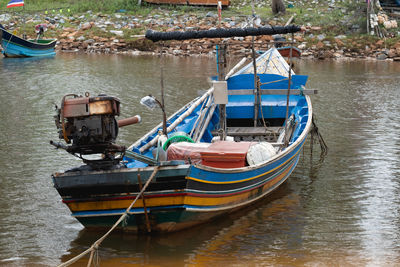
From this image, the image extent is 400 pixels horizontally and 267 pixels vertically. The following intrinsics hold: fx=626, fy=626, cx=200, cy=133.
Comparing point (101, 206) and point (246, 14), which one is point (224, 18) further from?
point (101, 206)

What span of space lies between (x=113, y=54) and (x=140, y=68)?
6.93 m

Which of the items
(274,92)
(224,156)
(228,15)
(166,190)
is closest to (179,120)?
(274,92)

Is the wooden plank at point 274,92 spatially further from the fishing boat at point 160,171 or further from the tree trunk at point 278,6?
the tree trunk at point 278,6

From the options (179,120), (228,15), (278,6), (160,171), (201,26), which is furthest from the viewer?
(228,15)

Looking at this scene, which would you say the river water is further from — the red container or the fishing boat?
the red container

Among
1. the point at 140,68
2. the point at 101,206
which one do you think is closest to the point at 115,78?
the point at 140,68

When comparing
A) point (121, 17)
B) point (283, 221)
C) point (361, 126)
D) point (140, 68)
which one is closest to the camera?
point (283, 221)

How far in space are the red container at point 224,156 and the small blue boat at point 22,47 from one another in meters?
26.9

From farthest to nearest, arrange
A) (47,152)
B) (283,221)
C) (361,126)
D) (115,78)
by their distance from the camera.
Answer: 1. (115,78)
2. (361,126)
3. (47,152)
4. (283,221)

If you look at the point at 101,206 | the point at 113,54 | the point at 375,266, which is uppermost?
the point at 113,54

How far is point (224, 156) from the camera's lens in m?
9.55

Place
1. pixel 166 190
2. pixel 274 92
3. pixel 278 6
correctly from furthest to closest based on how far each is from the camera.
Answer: pixel 278 6 → pixel 274 92 → pixel 166 190

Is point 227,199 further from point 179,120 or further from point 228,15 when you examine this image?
point 228,15

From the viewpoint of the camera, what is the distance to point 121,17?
39.4 m
